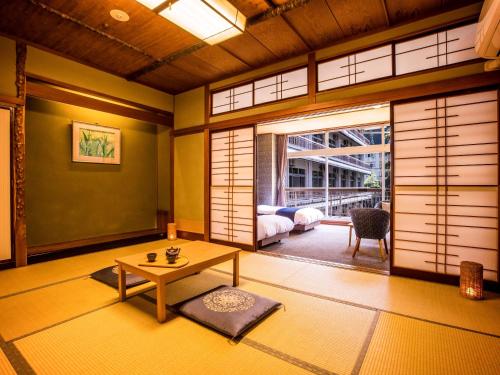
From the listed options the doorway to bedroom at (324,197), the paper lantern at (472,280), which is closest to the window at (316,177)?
the doorway to bedroom at (324,197)

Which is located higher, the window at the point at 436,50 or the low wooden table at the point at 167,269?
the window at the point at 436,50

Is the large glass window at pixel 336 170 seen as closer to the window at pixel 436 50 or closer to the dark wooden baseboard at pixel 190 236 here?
the window at pixel 436 50

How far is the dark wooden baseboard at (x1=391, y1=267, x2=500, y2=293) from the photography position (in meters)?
2.60

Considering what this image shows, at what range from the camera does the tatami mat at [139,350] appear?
150 cm

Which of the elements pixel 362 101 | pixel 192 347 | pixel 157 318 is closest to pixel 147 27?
pixel 362 101

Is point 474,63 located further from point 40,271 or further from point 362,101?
point 40,271

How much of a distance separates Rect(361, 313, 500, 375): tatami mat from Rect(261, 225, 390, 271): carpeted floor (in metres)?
1.53

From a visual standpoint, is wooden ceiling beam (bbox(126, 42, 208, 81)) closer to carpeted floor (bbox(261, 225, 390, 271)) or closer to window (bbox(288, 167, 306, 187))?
carpeted floor (bbox(261, 225, 390, 271))

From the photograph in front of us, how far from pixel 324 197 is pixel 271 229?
14.1 ft

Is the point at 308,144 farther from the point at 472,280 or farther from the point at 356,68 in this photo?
the point at 472,280

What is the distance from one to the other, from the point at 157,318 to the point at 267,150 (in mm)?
6824

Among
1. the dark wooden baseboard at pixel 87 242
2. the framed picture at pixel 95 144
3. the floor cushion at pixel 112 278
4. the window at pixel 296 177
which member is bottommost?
the floor cushion at pixel 112 278

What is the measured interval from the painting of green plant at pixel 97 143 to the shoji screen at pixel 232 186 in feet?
6.02

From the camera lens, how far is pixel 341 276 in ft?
10.1
